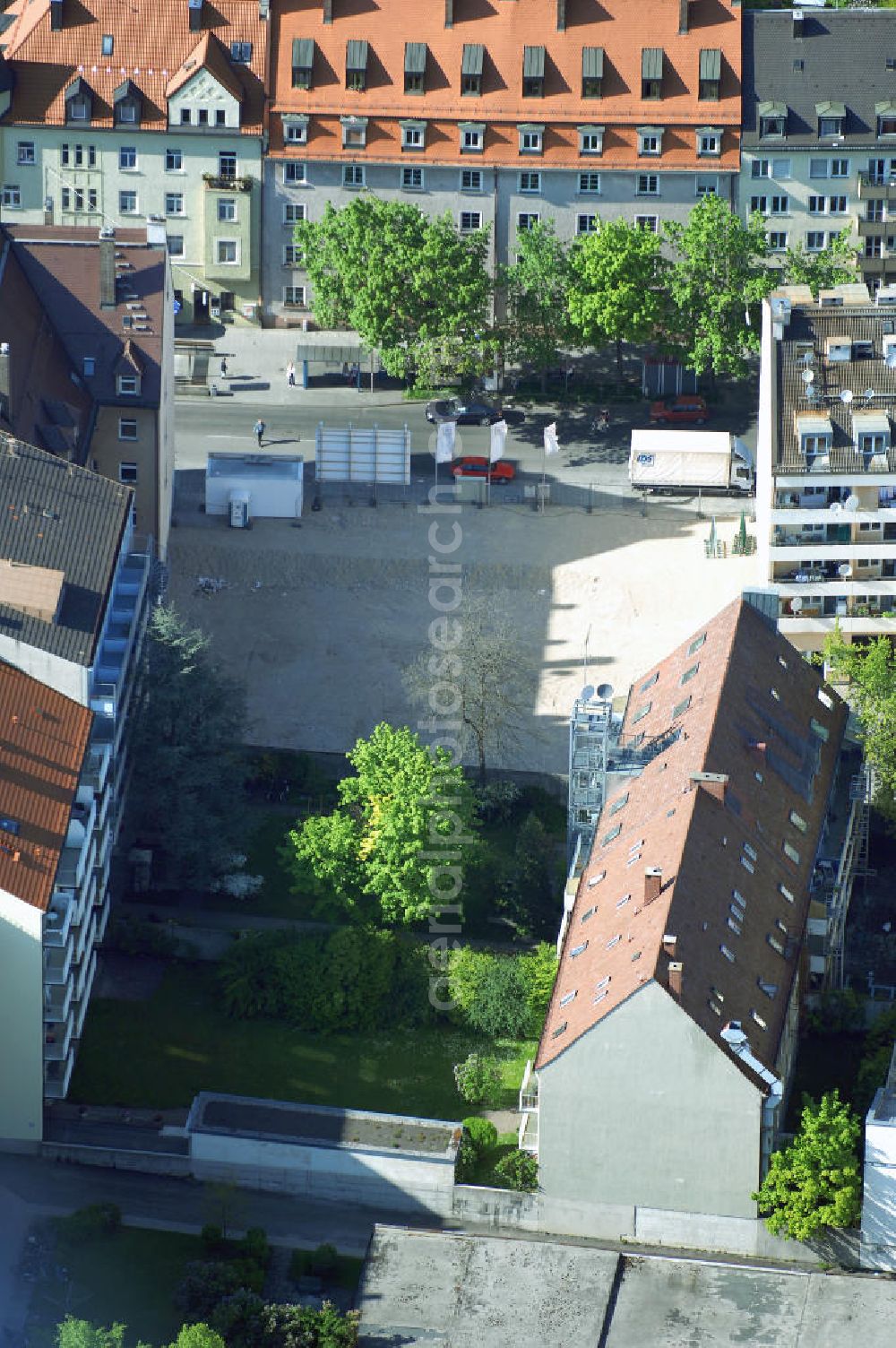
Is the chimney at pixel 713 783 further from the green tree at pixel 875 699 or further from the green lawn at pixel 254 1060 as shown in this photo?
the green tree at pixel 875 699

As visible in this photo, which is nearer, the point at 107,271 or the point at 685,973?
the point at 685,973

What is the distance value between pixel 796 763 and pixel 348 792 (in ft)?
66.9

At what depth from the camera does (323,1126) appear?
15962 centimetres

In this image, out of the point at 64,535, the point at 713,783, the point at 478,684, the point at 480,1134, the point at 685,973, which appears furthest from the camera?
the point at 478,684

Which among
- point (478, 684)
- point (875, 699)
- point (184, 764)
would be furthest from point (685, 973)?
point (478, 684)

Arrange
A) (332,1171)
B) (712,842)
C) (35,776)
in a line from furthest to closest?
(712,842), (35,776), (332,1171)

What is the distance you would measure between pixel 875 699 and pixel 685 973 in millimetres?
31751

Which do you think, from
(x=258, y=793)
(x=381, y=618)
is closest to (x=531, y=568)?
(x=381, y=618)

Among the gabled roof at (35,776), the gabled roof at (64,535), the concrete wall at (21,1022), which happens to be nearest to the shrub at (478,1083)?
the concrete wall at (21,1022)

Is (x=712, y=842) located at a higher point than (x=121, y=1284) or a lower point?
higher

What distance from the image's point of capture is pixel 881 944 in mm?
173125

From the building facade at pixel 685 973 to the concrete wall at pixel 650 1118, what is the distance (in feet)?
0.17

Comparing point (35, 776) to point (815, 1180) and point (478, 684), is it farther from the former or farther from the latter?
point (815, 1180)

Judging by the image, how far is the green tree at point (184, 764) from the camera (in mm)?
171875
